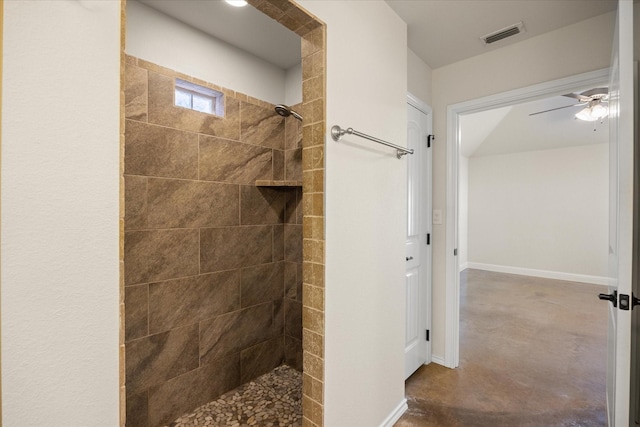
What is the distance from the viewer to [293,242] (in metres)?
2.53

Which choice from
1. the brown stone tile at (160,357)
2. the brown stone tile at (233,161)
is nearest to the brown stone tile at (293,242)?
the brown stone tile at (233,161)

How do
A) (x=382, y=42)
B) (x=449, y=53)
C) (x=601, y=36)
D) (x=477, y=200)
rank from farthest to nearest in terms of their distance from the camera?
(x=477, y=200), (x=449, y=53), (x=601, y=36), (x=382, y=42)

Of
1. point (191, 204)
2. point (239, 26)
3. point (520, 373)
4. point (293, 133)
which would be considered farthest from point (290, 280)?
point (520, 373)

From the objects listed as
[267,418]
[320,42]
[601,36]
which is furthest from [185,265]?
[601,36]

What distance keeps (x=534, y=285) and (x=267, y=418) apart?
5370 millimetres

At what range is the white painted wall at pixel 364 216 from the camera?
1.41 m

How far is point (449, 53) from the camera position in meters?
2.35

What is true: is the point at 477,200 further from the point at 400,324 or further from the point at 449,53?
the point at 400,324

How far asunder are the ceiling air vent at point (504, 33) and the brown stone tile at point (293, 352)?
273 cm

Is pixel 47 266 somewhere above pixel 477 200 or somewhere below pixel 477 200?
below

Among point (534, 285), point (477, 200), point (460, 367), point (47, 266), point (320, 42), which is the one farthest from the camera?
point (477, 200)

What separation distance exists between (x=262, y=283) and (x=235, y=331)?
406 mm

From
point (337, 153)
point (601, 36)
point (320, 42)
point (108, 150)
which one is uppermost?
point (601, 36)

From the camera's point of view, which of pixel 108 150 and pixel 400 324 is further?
pixel 400 324
